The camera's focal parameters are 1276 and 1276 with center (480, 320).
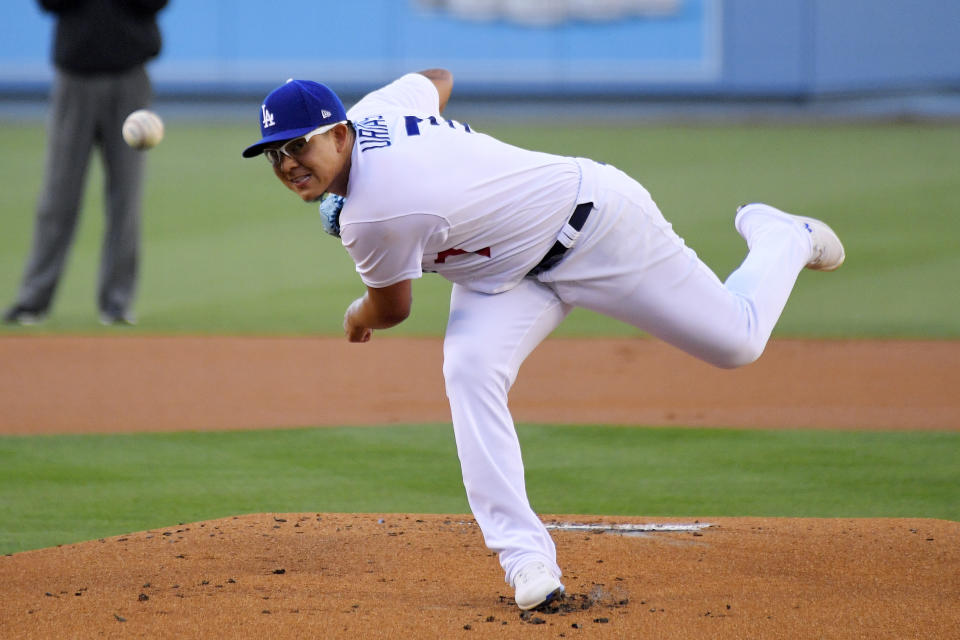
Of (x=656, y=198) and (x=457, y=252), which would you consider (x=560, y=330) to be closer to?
(x=656, y=198)

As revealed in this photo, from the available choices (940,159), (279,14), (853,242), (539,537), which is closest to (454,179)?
(539,537)

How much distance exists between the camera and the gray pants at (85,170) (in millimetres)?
8820

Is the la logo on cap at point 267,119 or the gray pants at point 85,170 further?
the gray pants at point 85,170

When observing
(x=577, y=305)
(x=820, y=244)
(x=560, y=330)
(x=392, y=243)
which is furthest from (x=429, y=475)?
(x=560, y=330)

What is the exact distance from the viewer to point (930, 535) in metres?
4.57

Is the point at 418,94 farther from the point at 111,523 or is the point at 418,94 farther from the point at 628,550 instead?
the point at 111,523

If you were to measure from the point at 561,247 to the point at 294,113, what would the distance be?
92cm

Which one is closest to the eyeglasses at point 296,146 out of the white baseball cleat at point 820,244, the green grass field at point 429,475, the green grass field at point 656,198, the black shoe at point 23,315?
the white baseball cleat at point 820,244

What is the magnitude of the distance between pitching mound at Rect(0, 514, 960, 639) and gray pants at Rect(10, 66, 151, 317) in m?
4.63

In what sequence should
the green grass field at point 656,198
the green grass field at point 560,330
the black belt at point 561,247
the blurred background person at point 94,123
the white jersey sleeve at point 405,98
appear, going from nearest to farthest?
the black belt at point 561,247 < the white jersey sleeve at point 405,98 < the green grass field at point 560,330 < the blurred background person at point 94,123 < the green grass field at point 656,198

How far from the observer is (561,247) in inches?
154

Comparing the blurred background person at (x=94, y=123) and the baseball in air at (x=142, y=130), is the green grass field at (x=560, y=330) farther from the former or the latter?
the baseball in air at (x=142, y=130)

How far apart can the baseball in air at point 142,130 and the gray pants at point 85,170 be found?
73.0 inches

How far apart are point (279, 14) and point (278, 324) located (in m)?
11.5
